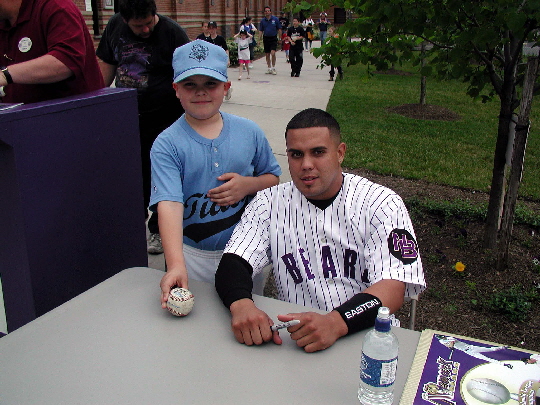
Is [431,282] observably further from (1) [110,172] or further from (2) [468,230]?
(1) [110,172]

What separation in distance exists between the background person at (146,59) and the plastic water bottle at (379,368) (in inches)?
97.2

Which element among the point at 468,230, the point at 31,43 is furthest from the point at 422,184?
the point at 31,43

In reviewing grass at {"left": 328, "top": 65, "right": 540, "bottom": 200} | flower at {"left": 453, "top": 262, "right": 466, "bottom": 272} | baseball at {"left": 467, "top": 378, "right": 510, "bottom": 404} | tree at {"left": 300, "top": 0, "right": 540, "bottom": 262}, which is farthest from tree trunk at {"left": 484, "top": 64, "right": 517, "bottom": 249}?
baseball at {"left": 467, "top": 378, "right": 510, "bottom": 404}

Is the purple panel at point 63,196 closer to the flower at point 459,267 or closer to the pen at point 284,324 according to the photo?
the pen at point 284,324

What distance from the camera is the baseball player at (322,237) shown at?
177 cm

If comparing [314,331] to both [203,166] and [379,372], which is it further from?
[203,166]

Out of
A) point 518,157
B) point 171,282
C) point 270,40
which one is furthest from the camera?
point 270,40

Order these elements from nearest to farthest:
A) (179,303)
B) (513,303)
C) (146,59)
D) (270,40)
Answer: (179,303) → (513,303) → (146,59) → (270,40)

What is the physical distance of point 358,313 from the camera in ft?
5.07

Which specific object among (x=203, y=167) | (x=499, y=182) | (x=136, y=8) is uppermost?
(x=136, y=8)

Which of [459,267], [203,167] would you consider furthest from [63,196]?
[459,267]

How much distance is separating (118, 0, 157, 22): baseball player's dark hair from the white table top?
1.95m

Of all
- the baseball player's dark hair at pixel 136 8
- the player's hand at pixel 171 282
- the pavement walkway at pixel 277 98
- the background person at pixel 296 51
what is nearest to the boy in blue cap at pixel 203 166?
the player's hand at pixel 171 282

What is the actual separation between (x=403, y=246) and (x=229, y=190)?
0.77m
